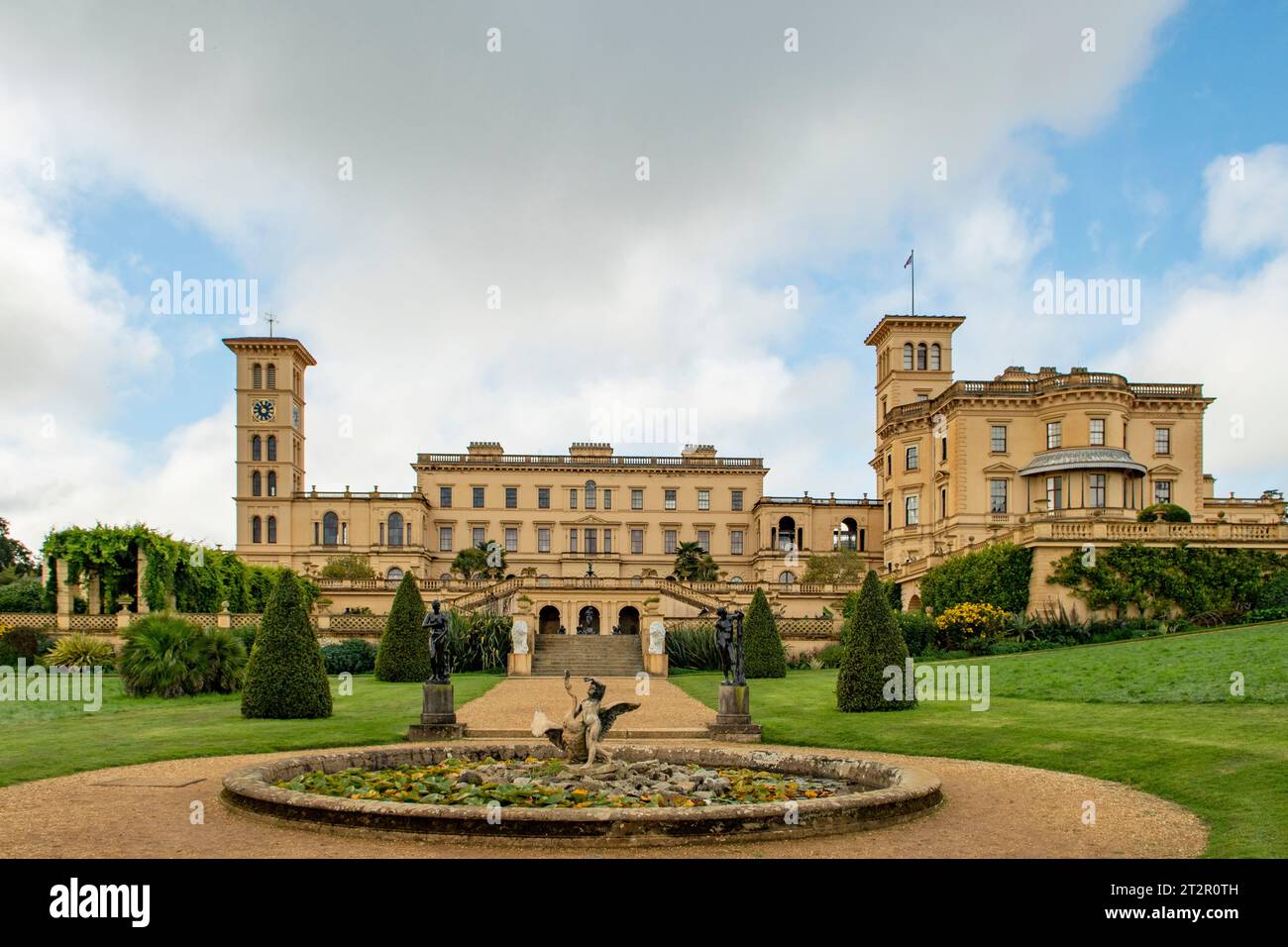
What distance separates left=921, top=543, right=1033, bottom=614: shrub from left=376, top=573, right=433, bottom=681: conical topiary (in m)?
18.7

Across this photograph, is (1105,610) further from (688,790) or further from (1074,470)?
(688,790)

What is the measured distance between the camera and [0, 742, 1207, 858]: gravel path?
28.2 ft

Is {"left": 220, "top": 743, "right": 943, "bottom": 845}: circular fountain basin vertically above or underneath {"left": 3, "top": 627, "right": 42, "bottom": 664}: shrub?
above

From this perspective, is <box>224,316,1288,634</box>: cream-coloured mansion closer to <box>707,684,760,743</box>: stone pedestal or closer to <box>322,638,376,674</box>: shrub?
<box>322,638,376,674</box>: shrub

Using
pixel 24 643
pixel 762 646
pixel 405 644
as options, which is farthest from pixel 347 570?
pixel 762 646

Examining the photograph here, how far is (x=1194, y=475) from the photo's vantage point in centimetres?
5031

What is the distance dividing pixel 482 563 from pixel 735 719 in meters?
42.7

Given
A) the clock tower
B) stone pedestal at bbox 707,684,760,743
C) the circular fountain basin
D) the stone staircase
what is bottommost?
the stone staircase

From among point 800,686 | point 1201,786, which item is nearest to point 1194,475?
point 800,686

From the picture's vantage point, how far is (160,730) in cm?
1730

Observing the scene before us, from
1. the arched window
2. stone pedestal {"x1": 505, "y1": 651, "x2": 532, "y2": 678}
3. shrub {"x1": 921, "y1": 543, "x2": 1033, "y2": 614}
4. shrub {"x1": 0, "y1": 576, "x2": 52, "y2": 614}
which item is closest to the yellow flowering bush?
shrub {"x1": 921, "y1": 543, "x2": 1033, "y2": 614}

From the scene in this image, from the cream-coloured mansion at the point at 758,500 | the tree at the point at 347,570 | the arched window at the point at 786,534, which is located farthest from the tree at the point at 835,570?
the tree at the point at 347,570
